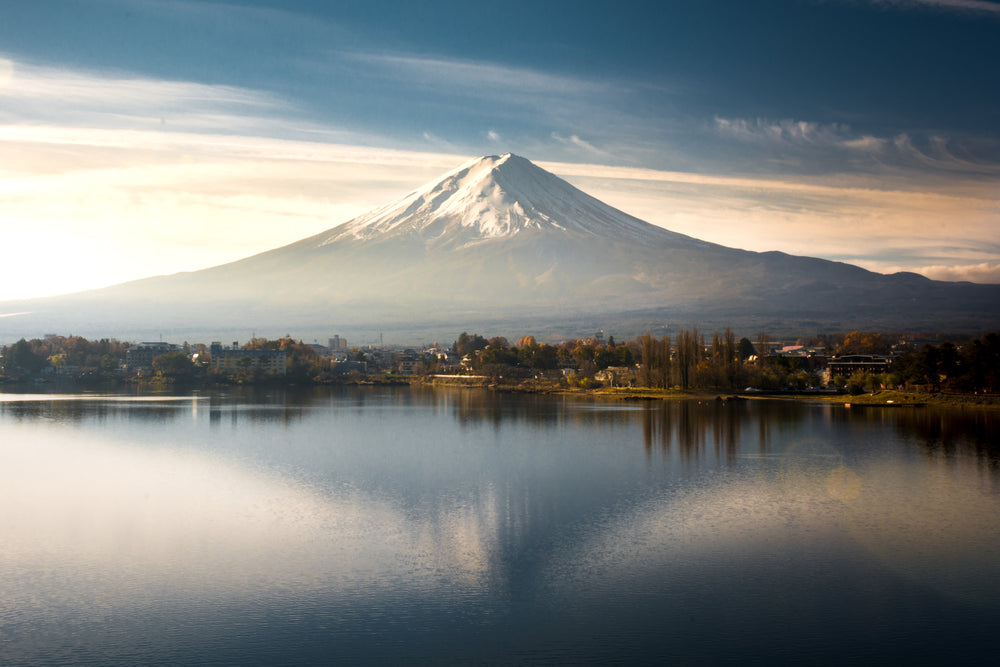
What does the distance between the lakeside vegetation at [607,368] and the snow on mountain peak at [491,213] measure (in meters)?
43.2

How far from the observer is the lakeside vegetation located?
118 ft

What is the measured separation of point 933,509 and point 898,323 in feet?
328

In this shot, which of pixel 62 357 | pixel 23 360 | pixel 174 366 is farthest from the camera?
pixel 62 357

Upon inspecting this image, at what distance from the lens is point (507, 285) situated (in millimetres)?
124125

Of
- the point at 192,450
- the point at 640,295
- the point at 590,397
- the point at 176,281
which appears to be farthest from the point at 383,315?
the point at 192,450

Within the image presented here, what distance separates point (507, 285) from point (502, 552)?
114 metres

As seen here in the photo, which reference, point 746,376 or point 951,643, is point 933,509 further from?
point 746,376

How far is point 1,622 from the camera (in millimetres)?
8312

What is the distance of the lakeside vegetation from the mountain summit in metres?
28.7

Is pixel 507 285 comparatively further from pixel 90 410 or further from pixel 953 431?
pixel 953 431

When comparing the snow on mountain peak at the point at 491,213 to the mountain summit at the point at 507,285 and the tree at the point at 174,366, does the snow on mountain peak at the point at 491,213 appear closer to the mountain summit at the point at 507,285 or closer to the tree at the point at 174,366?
the mountain summit at the point at 507,285

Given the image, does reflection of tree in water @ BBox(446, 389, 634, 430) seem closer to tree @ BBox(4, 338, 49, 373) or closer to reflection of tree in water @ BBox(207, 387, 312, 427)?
reflection of tree in water @ BBox(207, 387, 312, 427)

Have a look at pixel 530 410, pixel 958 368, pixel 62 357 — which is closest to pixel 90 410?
pixel 530 410

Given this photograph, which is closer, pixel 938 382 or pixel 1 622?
pixel 1 622
